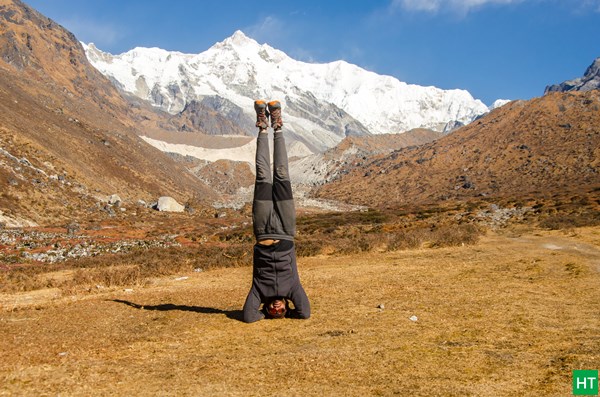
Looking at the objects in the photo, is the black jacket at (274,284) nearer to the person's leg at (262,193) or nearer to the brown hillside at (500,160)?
the person's leg at (262,193)

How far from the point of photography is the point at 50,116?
270 feet

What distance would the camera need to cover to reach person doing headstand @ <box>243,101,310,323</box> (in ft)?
36.1

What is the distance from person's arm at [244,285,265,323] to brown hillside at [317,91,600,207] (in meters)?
73.1

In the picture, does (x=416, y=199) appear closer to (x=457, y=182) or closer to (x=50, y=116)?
(x=457, y=182)

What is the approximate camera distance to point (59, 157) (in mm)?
65688

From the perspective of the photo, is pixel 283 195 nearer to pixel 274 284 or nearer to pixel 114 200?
pixel 274 284

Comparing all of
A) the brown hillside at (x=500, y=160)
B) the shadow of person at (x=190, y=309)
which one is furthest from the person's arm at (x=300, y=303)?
the brown hillside at (x=500, y=160)

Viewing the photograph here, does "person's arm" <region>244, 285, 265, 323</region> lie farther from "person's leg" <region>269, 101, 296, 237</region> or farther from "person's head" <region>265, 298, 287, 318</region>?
"person's leg" <region>269, 101, 296, 237</region>

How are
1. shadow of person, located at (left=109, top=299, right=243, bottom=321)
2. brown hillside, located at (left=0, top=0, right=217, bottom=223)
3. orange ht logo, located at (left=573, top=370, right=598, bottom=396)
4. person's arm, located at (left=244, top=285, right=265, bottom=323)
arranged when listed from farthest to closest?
brown hillside, located at (left=0, top=0, right=217, bottom=223) → shadow of person, located at (left=109, top=299, right=243, bottom=321) → person's arm, located at (left=244, top=285, right=265, bottom=323) → orange ht logo, located at (left=573, top=370, right=598, bottom=396)

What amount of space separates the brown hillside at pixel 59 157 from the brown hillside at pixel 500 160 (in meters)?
39.2

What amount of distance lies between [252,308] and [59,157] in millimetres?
63411

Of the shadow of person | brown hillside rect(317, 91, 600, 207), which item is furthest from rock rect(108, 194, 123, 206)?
the shadow of person

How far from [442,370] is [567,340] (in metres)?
2.99

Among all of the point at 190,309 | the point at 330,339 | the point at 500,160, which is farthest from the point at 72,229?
the point at 500,160
